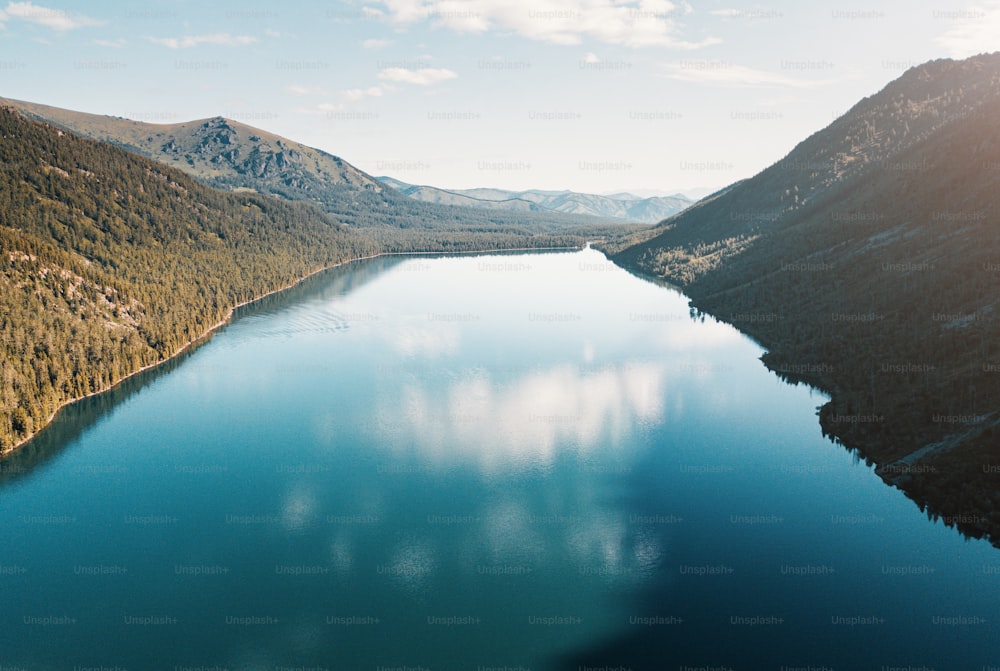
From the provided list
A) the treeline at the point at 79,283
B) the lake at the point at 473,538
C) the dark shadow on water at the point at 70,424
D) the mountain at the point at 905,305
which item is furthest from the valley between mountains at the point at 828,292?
the lake at the point at 473,538

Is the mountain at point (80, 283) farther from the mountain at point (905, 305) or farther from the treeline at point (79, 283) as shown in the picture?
the mountain at point (905, 305)

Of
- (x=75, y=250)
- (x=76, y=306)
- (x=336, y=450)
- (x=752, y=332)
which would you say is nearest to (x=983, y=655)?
(x=336, y=450)

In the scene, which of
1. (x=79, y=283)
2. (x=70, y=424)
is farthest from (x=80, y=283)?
(x=70, y=424)

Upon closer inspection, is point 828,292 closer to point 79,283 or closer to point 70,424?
point 70,424

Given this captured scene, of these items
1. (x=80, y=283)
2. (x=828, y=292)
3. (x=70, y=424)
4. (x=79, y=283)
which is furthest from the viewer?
(x=80, y=283)

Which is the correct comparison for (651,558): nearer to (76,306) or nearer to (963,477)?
(963,477)

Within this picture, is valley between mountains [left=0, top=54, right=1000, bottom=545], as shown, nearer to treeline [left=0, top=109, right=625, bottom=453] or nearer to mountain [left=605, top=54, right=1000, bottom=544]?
mountain [left=605, top=54, right=1000, bottom=544]

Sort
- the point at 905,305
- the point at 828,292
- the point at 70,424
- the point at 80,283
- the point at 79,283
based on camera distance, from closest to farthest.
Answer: the point at 70,424
the point at 905,305
the point at 828,292
the point at 79,283
the point at 80,283
